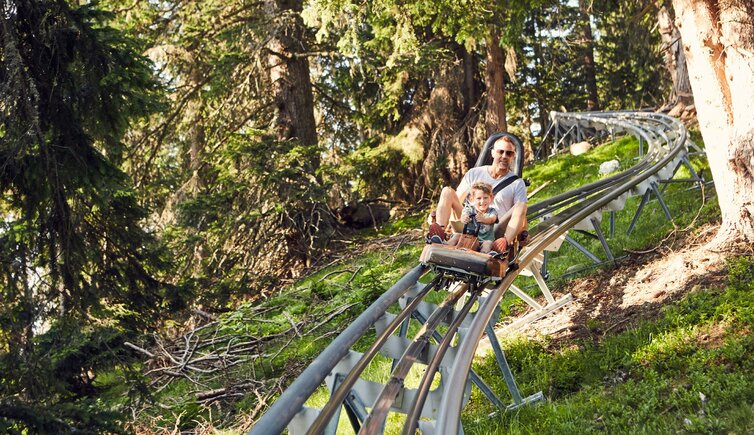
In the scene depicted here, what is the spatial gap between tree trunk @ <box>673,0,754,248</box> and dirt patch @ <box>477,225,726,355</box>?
470 mm

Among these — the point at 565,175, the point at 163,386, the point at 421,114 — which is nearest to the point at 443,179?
the point at 421,114

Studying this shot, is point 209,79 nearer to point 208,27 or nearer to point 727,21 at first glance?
point 208,27

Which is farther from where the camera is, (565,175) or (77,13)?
(565,175)

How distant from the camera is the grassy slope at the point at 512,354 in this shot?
4973 millimetres

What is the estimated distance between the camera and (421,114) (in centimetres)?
1820

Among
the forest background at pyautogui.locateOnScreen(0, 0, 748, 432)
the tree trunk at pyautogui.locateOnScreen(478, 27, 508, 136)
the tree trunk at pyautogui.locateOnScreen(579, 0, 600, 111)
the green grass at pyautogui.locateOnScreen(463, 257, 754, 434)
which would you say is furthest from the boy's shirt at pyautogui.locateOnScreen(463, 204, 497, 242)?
the tree trunk at pyautogui.locateOnScreen(579, 0, 600, 111)

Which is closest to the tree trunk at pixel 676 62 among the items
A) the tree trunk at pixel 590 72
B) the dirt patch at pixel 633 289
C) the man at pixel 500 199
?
the tree trunk at pixel 590 72

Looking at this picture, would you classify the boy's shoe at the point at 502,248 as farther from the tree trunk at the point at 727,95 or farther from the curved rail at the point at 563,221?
the tree trunk at the point at 727,95

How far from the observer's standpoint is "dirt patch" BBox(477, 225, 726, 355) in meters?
6.66

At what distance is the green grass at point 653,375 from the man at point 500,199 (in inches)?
44.5

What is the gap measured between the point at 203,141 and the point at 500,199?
1268 cm

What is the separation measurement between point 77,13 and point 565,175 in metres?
13.4

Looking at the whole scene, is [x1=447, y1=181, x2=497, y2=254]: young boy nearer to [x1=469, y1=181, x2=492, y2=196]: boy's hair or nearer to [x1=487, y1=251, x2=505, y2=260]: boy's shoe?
[x1=469, y1=181, x2=492, y2=196]: boy's hair

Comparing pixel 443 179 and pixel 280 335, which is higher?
pixel 443 179
